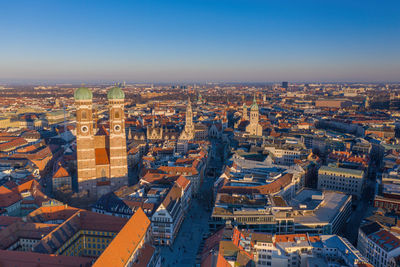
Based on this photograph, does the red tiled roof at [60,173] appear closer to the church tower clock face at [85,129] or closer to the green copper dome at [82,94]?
the church tower clock face at [85,129]

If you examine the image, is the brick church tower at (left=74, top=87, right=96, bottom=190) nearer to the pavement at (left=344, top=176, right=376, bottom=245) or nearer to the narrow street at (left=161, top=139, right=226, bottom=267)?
the narrow street at (left=161, top=139, right=226, bottom=267)

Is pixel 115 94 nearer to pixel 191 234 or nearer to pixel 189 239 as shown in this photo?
pixel 191 234

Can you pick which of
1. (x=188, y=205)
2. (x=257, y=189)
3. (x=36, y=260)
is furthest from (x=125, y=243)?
(x=257, y=189)

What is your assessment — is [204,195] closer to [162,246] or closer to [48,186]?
[162,246]

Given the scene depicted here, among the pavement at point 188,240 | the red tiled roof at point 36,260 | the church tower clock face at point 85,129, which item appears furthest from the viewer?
the church tower clock face at point 85,129

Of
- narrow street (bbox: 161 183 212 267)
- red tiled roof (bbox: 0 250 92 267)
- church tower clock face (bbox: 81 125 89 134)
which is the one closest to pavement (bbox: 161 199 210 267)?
narrow street (bbox: 161 183 212 267)

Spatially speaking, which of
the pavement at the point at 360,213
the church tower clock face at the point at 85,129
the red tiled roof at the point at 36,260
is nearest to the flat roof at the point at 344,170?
the pavement at the point at 360,213

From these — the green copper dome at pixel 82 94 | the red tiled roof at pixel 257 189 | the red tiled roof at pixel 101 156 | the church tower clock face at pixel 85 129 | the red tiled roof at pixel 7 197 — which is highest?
the green copper dome at pixel 82 94

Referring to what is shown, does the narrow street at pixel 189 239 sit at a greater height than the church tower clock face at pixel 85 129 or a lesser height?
lesser
